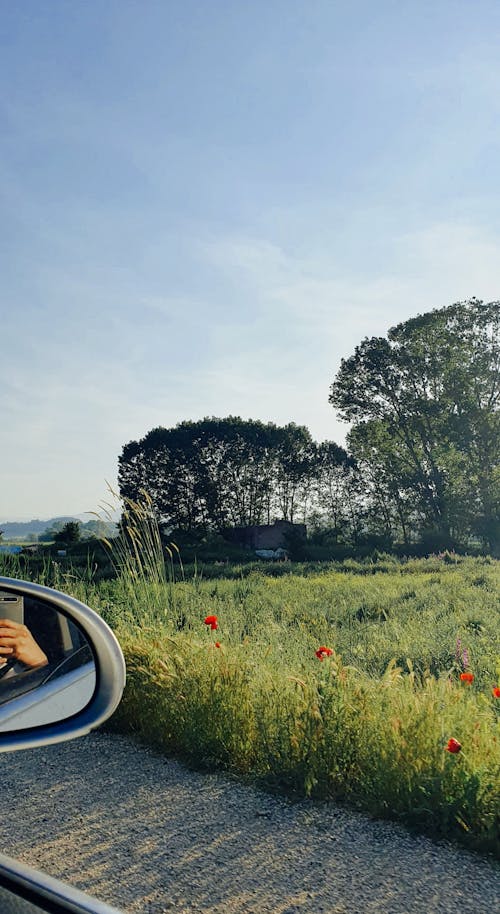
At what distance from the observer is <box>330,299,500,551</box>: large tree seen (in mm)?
35156

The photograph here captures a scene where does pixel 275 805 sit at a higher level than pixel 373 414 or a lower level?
lower

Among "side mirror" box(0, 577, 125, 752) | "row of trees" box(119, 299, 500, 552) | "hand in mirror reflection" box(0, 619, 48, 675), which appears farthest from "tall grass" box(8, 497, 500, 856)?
"row of trees" box(119, 299, 500, 552)

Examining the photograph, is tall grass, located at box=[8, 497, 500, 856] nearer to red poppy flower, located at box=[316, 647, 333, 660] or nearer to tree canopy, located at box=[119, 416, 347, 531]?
red poppy flower, located at box=[316, 647, 333, 660]

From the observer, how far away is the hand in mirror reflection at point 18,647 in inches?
65.8

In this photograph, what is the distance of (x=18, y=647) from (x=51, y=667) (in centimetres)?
12

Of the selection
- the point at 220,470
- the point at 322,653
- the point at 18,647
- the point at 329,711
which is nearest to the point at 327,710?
the point at 329,711

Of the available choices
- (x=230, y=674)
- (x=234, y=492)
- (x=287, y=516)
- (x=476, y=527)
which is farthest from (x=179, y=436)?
(x=230, y=674)

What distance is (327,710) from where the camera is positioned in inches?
157

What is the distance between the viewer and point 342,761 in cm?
388

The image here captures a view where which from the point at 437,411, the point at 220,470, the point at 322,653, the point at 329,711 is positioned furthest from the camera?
the point at 220,470

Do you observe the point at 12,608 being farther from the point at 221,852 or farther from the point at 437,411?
the point at 437,411

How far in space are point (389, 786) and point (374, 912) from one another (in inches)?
36.6

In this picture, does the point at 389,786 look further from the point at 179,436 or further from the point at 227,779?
the point at 179,436

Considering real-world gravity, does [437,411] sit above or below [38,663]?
above
